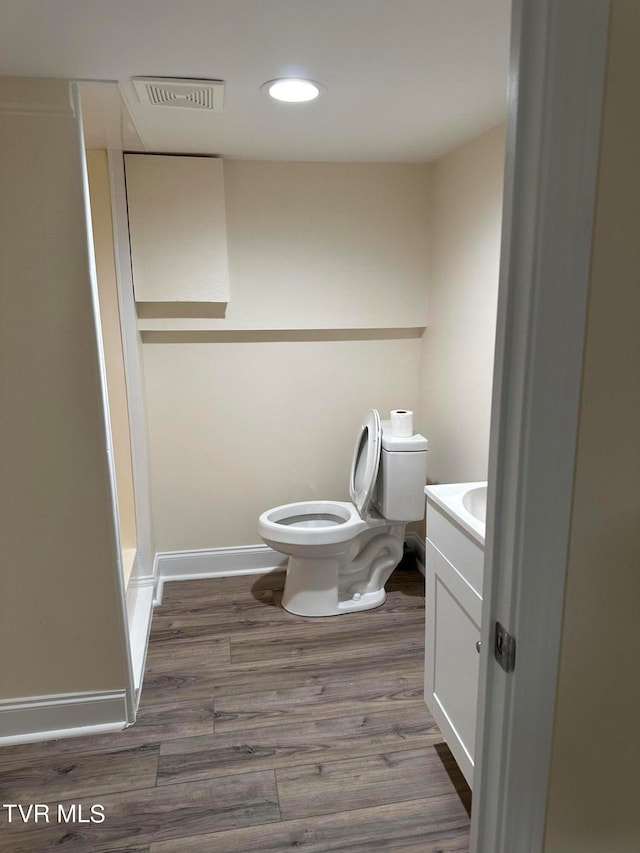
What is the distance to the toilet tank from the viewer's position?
2.71 meters

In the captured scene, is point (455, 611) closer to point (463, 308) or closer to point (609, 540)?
point (609, 540)

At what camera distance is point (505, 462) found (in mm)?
822

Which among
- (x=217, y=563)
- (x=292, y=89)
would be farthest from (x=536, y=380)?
(x=217, y=563)

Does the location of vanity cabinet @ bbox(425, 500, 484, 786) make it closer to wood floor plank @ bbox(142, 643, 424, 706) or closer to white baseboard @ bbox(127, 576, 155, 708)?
wood floor plank @ bbox(142, 643, 424, 706)

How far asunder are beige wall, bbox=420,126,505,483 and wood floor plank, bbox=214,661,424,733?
0.89 meters

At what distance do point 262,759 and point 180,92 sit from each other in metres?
2.08

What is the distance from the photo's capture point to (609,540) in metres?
0.84

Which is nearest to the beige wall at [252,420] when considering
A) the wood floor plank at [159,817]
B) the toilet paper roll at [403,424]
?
the toilet paper roll at [403,424]

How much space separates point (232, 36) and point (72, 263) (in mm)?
763

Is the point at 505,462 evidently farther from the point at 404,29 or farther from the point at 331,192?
the point at 331,192

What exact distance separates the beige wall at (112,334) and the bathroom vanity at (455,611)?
135 centimetres

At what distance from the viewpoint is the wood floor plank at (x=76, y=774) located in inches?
71.6

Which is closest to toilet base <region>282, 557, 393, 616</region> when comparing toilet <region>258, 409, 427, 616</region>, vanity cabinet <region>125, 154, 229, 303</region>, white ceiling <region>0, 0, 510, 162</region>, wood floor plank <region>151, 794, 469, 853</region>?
toilet <region>258, 409, 427, 616</region>

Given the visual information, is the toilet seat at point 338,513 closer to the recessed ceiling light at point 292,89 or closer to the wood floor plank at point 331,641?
the wood floor plank at point 331,641
